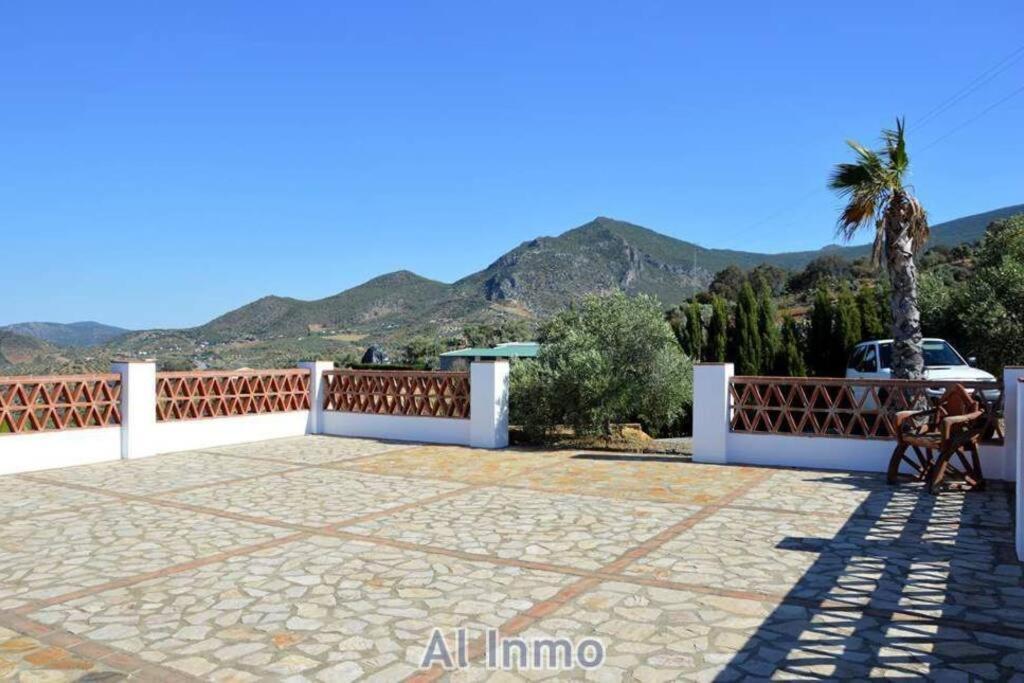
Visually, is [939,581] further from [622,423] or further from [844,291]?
[844,291]

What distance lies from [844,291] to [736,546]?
20.8m

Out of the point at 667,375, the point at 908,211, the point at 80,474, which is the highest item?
the point at 908,211

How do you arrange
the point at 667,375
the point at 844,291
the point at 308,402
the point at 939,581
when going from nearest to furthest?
the point at 939,581, the point at 667,375, the point at 308,402, the point at 844,291

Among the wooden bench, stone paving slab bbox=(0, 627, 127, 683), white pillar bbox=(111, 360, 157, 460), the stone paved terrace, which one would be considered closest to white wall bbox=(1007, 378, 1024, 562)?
the stone paved terrace

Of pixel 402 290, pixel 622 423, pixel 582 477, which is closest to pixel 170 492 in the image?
pixel 582 477

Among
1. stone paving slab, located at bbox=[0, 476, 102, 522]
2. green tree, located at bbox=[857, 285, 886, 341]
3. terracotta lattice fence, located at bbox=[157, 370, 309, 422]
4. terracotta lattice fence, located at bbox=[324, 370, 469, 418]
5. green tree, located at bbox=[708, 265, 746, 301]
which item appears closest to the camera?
stone paving slab, located at bbox=[0, 476, 102, 522]

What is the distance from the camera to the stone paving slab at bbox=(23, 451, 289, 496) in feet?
31.0

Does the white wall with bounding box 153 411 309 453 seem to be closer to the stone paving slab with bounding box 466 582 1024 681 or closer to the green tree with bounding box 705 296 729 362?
the stone paving slab with bounding box 466 582 1024 681

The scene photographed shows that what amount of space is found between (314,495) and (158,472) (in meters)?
3.09

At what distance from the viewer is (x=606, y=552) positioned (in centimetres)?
609

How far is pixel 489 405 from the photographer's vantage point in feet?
41.8

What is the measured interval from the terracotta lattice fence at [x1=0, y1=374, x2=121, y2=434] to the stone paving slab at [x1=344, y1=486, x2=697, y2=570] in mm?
6323

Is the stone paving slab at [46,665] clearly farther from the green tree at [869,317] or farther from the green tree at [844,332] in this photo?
the green tree at [869,317]

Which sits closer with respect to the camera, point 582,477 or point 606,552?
point 606,552
